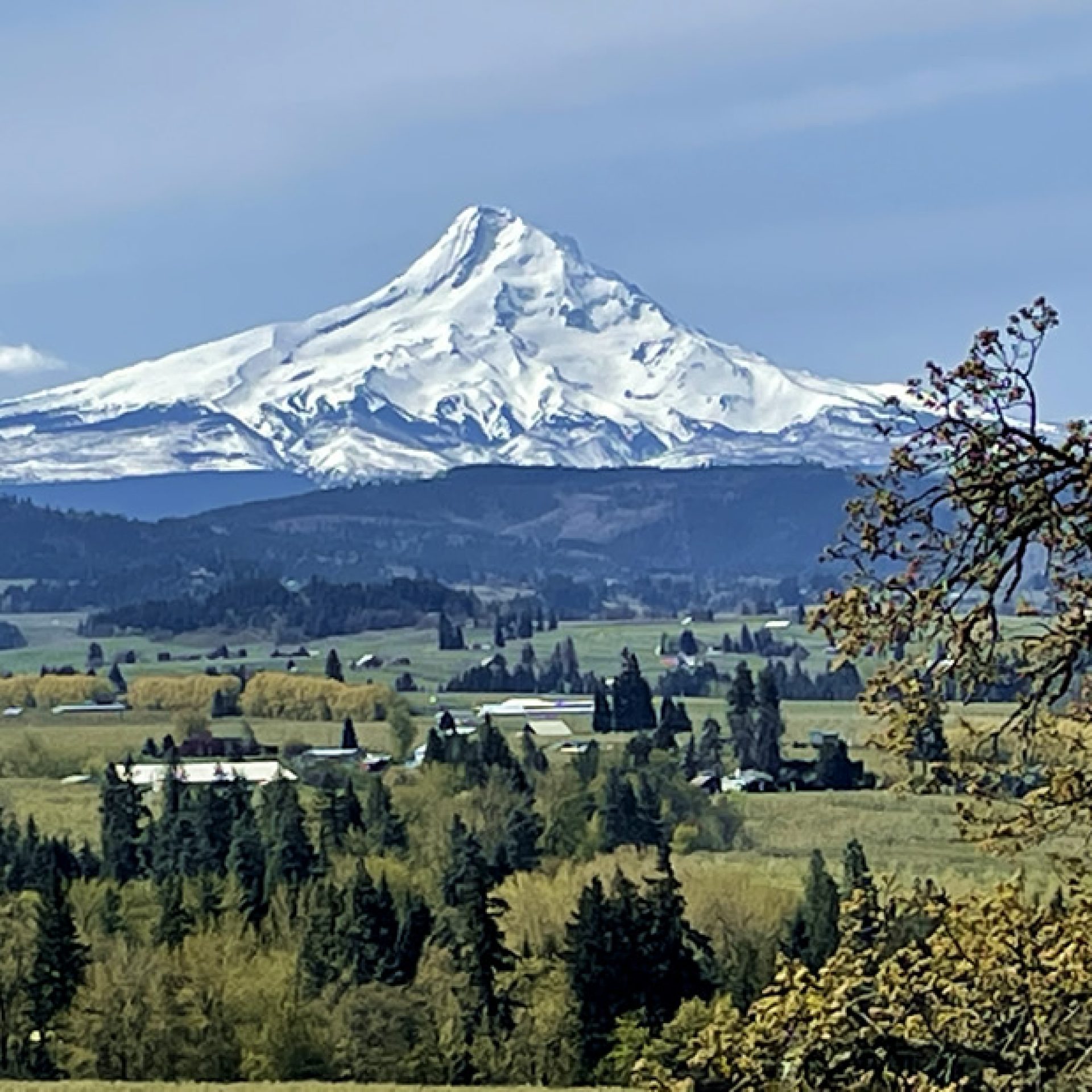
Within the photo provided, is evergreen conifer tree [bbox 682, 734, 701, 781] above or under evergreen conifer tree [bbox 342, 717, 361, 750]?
under

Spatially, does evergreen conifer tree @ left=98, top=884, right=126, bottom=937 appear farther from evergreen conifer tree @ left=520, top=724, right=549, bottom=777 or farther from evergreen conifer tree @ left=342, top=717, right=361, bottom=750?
evergreen conifer tree @ left=342, top=717, right=361, bottom=750

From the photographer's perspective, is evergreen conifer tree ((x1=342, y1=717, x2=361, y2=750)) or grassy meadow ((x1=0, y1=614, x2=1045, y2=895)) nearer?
grassy meadow ((x1=0, y1=614, x2=1045, y2=895))

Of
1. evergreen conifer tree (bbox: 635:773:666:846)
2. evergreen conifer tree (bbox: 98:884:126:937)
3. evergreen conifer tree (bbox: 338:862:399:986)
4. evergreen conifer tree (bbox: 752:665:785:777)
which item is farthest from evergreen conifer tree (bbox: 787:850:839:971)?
evergreen conifer tree (bbox: 752:665:785:777)

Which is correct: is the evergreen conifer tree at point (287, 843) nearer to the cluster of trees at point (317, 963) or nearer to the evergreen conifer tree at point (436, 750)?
the cluster of trees at point (317, 963)

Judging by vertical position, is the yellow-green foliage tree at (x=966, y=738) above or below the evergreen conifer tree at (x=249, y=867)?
above

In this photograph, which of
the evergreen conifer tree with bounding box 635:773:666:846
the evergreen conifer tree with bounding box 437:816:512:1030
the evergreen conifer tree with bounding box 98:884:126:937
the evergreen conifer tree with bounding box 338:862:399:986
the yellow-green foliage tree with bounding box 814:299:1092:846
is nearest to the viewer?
the yellow-green foliage tree with bounding box 814:299:1092:846

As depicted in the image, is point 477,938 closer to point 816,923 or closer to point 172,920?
point 816,923

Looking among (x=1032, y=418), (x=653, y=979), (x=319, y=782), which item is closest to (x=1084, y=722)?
(x=1032, y=418)

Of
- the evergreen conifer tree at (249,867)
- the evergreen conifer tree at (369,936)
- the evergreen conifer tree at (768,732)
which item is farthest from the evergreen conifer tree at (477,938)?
the evergreen conifer tree at (768,732)

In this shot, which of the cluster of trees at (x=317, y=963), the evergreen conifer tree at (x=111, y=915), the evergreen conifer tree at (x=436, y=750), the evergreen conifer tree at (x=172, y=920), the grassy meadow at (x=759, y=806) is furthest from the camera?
the evergreen conifer tree at (x=436, y=750)

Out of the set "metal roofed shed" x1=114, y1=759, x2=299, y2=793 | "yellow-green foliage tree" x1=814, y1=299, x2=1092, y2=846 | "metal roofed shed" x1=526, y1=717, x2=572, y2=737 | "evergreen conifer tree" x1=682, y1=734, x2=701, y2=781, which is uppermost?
"yellow-green foliage tree" x1=814, y1=299, x2=1092, y2=846

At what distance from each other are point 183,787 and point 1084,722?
119654mm

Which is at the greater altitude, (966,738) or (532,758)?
(966,738)

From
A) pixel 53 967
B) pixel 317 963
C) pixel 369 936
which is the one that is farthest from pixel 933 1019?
pixel 369 936
